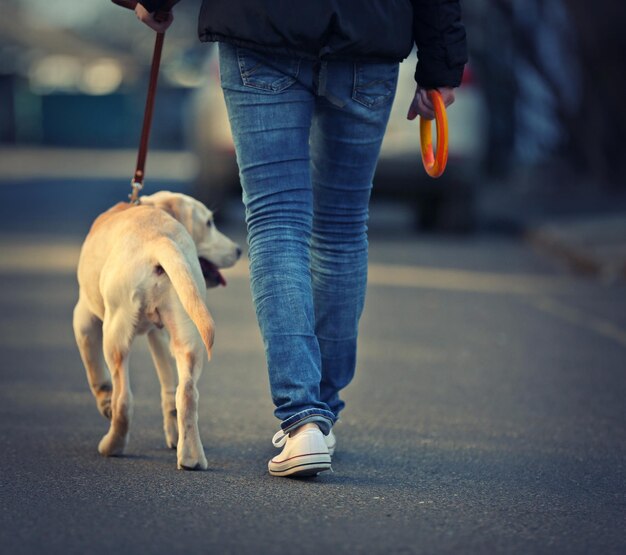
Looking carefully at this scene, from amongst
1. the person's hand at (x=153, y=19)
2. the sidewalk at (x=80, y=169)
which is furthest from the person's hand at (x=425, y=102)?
the sidewalk at (x=80, y=169)

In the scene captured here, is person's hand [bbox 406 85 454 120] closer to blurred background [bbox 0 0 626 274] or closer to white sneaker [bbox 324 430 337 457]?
white sneaker [bbox 324 430 337 457]

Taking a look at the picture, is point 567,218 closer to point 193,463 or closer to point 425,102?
point 425,102

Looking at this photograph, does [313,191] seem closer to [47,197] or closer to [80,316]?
[80,316]

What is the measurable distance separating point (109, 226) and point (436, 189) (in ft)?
28.6

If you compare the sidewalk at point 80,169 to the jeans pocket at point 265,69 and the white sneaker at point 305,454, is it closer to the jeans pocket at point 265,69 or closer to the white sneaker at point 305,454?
the jeans pocket at point 265,69

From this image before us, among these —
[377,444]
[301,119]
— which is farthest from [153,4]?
[377,444]

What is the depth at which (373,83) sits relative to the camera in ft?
13.1

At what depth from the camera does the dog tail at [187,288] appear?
388 centimetres

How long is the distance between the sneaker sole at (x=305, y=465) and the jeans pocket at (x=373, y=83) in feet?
3.34

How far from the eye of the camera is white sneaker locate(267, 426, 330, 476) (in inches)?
150

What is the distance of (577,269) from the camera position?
10711 mm

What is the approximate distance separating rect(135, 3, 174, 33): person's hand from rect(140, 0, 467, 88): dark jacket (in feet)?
0.17

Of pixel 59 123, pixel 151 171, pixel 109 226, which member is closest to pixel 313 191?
pixel 109 226

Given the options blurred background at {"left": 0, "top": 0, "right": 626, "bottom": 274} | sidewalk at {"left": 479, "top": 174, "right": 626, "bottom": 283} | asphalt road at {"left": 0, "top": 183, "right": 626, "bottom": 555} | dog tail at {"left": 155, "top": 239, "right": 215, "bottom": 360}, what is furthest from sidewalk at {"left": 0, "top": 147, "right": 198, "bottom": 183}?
dog tail at {"left": 155, "top": 239, "right": 215, "bottom": 360}
